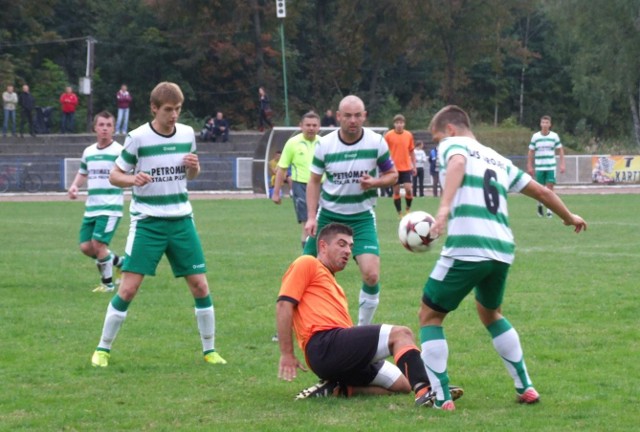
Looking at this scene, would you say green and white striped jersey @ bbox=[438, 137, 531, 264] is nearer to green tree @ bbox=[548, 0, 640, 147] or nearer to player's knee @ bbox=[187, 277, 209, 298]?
player's knee @ bbox=[187, 277, 209, 298]

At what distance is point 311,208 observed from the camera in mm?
9062

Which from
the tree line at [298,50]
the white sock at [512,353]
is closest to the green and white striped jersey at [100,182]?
the white sock at [512,353]

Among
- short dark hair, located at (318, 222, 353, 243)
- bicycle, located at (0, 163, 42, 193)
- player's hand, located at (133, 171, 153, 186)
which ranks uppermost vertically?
player's hand, located at (133, 171, 153, 186)

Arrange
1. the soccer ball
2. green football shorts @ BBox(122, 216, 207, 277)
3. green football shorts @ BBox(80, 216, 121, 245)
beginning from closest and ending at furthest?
the soccer ball → green football shorts @ BBox(122, 216, 207, 277) → green football shorts @ BBox(80, 216, 121, 245)

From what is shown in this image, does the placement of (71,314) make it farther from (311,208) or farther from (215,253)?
(215,253)

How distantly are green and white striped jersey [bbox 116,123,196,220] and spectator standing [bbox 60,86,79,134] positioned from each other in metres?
38.4

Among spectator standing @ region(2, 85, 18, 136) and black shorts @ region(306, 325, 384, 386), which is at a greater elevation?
spectator standing @ region(2, 85, 18, 136)

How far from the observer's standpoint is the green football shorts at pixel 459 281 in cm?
661

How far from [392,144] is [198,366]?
54.8ft

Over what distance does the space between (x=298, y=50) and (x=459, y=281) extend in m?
57.4

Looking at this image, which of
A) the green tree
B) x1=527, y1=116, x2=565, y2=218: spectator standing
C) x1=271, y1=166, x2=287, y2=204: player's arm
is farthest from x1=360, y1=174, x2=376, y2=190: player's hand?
the green tree

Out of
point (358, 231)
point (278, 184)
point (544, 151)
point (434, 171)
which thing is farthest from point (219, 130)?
point (358, 231)

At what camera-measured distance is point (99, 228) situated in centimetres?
1303

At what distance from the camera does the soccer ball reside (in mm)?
7006
